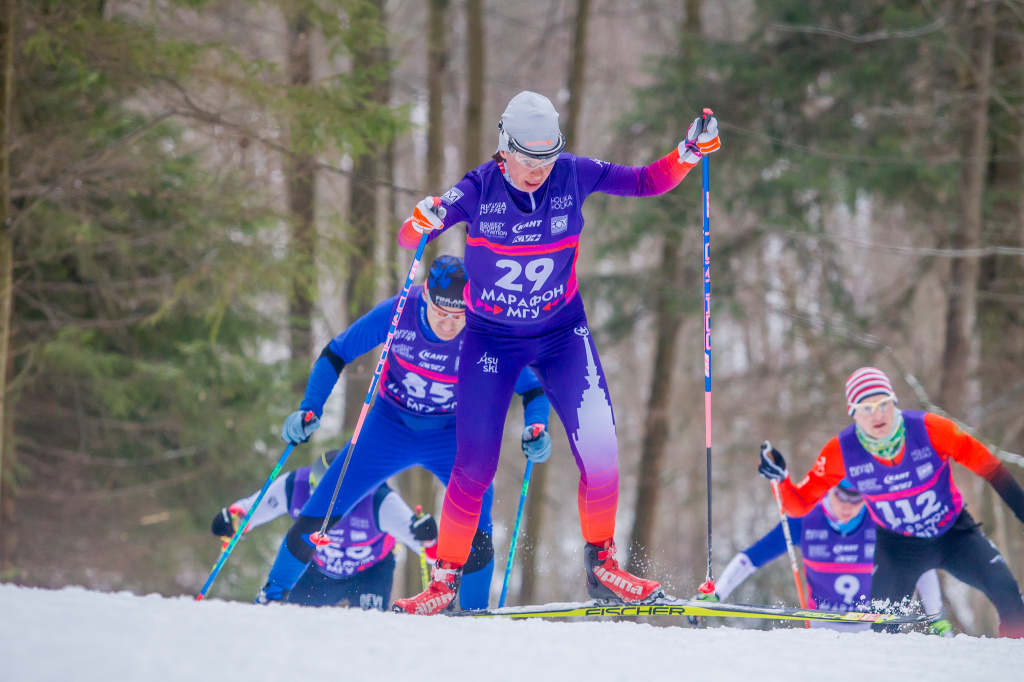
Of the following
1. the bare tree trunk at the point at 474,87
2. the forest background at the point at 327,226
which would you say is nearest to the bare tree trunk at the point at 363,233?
the forest background at the point at 327,226

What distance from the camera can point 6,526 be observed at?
788 cm

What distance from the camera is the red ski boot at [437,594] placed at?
3.38 m

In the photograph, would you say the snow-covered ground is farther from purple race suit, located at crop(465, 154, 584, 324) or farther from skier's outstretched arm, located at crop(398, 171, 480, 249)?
skier's outstretched arm, located at crop(398, 171, 480, 249)

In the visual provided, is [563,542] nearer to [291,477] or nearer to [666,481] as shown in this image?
[666,481]

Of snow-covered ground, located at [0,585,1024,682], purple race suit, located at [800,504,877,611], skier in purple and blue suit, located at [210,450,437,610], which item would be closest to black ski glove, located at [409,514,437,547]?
skier in purple and blue suit, located at [210,450,437,610]

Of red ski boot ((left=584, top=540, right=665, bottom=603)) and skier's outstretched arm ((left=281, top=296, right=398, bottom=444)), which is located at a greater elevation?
skier's outstretched arm ((left=281, top=296, right=398, bottom=444))

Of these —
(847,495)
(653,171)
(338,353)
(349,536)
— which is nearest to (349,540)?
(349,536)

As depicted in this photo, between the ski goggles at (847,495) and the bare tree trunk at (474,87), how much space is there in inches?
198

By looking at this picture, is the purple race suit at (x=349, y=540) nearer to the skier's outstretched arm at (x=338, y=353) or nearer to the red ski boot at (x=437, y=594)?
the skier's outstretched arm at (x=338, y=353)

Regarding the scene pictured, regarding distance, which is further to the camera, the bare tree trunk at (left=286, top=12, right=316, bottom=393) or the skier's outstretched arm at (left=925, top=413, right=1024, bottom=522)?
the bare tree trunk at (left=286, top=12, right=316, bottom=393)

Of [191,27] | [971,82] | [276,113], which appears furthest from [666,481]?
[191,27]

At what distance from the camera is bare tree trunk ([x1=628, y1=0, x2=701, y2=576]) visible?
9.58 metres

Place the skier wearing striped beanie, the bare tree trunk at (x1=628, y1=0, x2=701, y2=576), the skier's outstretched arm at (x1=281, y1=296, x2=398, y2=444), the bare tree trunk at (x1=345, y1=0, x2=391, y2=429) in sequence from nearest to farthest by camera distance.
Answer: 1. the skier's outstretched arm at (x1=281, y1=296, x2=398, y2=444)
2. the skier wearing striped beanie
3. the bare tree trunk at (x1=345, y1=0, x2=391, y2=429)
4. the bare tree trunk at (x1=628, y1=0, x2=701, y2=576)

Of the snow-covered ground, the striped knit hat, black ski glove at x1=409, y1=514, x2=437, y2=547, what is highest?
the striped knit hat
